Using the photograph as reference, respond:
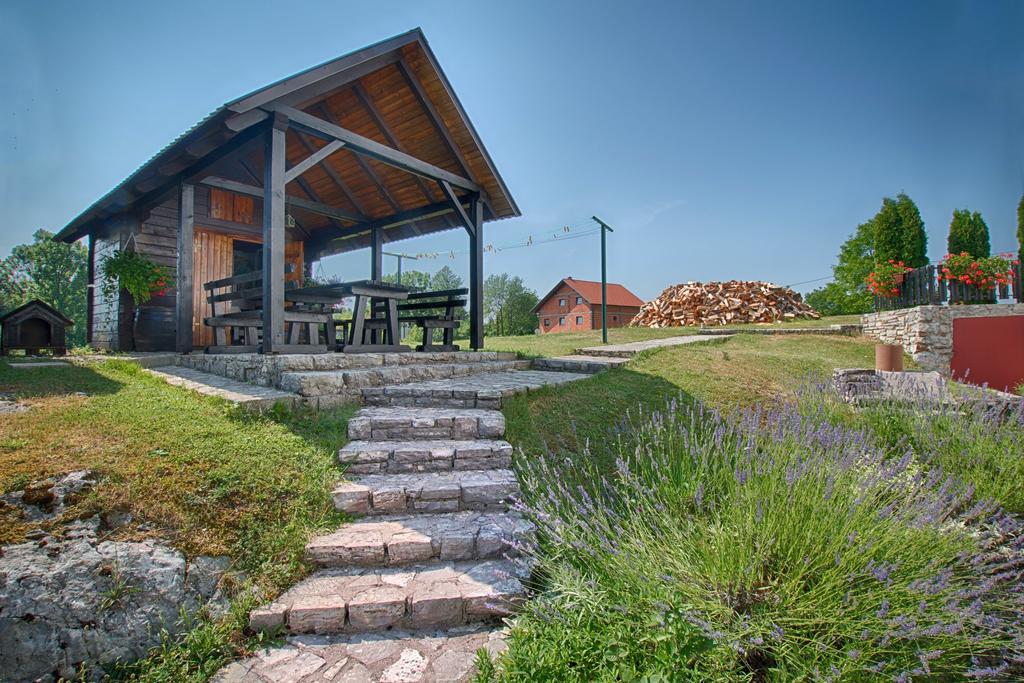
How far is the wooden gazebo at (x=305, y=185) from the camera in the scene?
5.34m

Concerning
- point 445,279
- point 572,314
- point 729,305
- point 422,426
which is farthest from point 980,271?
point 445,279

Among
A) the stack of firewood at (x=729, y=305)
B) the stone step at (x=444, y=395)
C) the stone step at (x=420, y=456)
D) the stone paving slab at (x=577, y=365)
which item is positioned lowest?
the stone step at (x=420, y=456)

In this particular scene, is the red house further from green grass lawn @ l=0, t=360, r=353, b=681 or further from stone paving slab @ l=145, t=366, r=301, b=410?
green grass lawn @ l=0, t=360, r=353, b=681

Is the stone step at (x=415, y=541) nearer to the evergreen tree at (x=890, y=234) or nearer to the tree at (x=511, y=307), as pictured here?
the evergreen tree at (x=890, y=234)

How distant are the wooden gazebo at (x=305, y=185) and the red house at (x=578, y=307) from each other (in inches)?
917

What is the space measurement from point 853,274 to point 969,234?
1113cm

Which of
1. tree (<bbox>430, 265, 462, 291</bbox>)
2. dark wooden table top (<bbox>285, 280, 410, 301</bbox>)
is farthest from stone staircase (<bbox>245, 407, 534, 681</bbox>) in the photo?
tree (<bbox>430, 265, 462, 291</bbox>)

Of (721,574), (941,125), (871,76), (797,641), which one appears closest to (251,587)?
(721,574)

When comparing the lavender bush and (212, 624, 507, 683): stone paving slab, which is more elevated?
the lavender bush

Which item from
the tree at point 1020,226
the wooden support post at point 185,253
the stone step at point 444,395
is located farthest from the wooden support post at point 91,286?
the tree at point 1020,226

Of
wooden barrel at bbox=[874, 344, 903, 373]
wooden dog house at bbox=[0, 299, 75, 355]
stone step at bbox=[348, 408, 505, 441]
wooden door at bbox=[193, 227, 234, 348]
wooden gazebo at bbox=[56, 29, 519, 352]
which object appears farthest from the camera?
wooden door at bbox=[193, 227, 234, 348]

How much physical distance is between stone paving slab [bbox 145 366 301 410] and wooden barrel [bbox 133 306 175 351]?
2.54m

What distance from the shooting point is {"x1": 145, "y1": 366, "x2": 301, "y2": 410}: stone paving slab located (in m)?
3.82

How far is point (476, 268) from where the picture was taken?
7.79 meters
